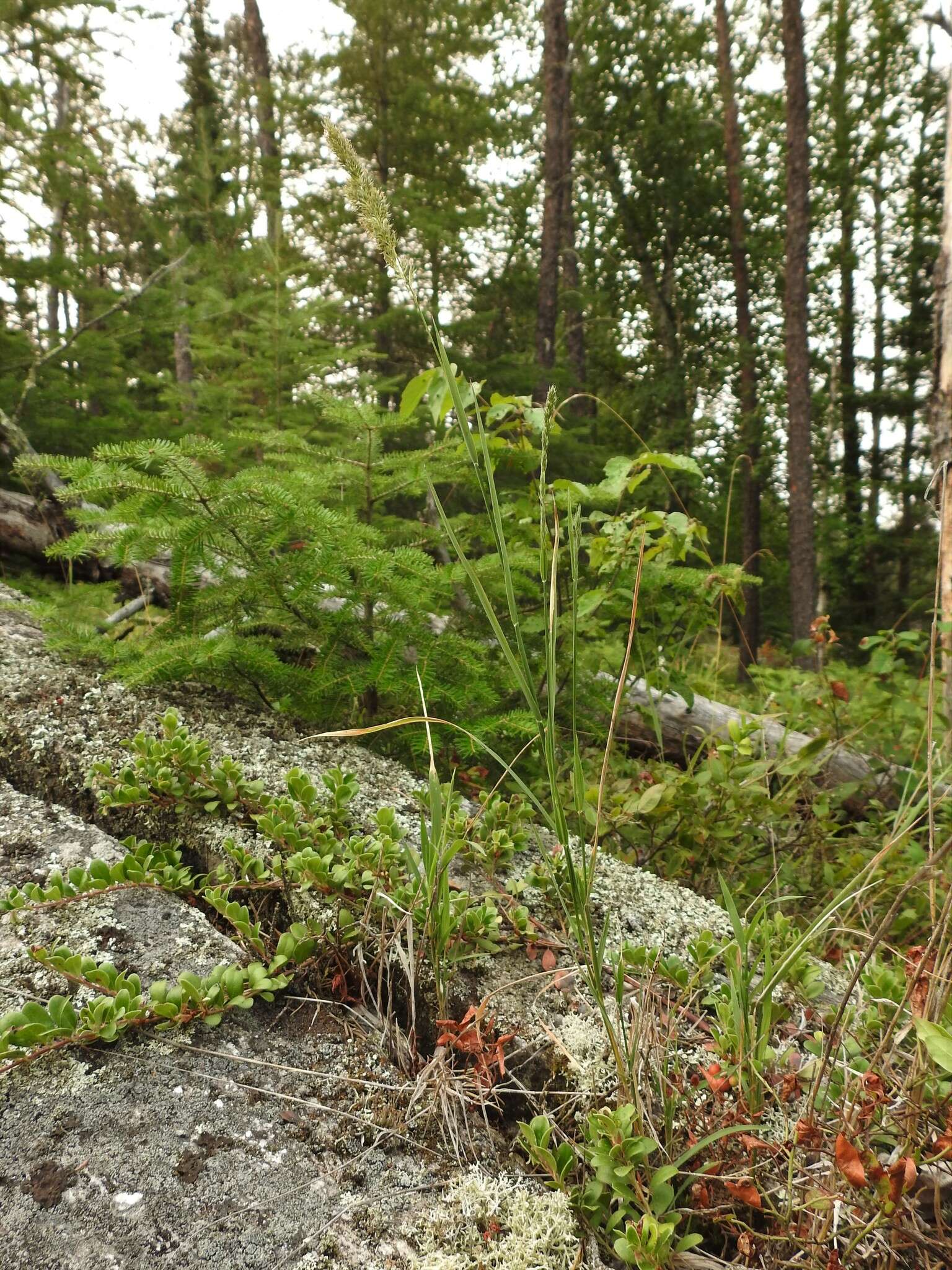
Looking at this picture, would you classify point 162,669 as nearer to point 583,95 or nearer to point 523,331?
point 523,331

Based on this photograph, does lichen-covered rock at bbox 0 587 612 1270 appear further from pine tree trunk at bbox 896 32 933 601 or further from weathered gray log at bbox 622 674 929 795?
pine tree trunk at bbox 896 32 933 601

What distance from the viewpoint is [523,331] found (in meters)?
13.4

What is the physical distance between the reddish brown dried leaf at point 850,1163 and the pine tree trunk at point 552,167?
9017 mm

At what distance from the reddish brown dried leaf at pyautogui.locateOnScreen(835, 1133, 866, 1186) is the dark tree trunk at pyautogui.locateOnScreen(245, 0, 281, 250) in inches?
373

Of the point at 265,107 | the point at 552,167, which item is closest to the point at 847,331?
the point at 552,167

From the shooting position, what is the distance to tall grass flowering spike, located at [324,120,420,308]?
0.99 metres

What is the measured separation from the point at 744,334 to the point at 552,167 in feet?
18.4

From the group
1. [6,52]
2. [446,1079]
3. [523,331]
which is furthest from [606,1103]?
[523,331]

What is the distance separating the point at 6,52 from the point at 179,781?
253 inches

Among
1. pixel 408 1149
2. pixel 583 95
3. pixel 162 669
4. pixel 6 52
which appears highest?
pixel 583 95

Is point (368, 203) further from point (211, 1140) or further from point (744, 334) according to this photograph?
point (744, 334)

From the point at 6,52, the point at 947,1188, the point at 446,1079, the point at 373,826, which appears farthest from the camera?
the point at 6,52

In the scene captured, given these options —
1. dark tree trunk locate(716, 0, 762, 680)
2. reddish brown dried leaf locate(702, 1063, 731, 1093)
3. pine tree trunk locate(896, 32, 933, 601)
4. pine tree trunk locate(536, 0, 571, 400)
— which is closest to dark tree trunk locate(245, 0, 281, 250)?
pine tree trunk locate(536, 0, 571, 400)

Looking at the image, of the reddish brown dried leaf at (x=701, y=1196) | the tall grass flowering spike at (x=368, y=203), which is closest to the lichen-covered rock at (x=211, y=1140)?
the reddish brown dried leaf at (x=701, y=1196)
